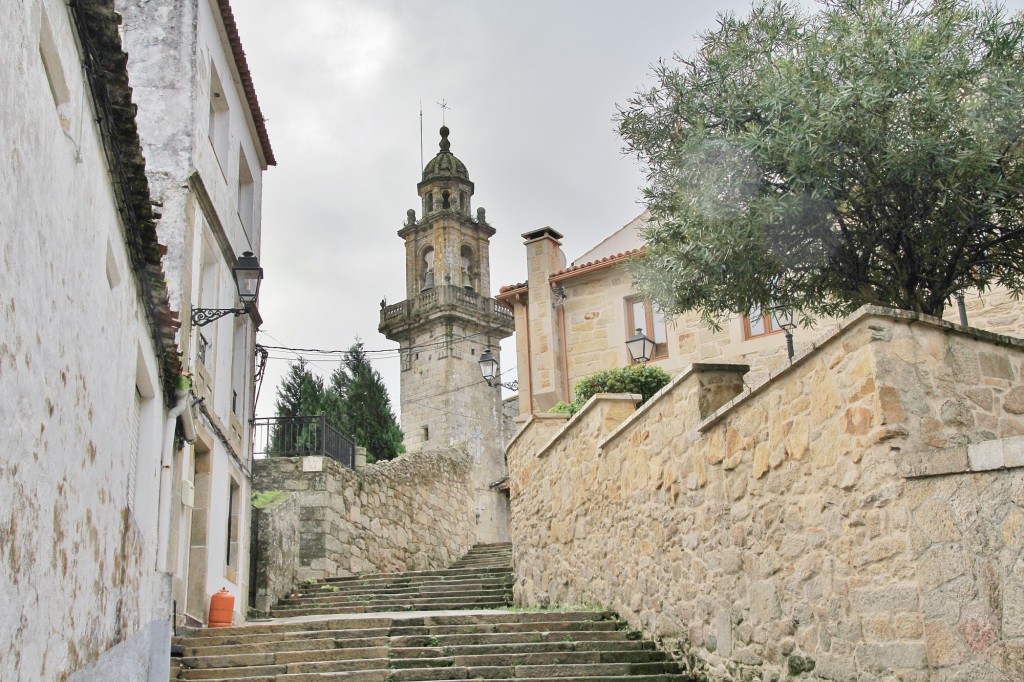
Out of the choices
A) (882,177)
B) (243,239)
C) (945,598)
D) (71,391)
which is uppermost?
(243,239)

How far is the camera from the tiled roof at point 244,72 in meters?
14.8

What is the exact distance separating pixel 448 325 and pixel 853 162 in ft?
98.3

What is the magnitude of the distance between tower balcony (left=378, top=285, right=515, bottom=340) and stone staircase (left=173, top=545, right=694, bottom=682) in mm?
26627

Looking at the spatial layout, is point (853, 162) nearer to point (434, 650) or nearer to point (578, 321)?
point (434, 650)

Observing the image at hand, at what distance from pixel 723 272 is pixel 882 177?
1.52m

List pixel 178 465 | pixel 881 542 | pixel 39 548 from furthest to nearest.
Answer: pixel 178 465
pixel 881 542
pixel 39 548

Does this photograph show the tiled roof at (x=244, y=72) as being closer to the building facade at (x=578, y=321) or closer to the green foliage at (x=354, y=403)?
the building facade at (x=578, y=321)

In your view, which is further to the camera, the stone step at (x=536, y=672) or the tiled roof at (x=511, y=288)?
the tiled roof at (x=511, y=288)

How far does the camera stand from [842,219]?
28.9 feet

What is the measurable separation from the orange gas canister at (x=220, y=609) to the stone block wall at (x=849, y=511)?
214 inches

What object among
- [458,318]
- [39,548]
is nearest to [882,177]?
[39,548]

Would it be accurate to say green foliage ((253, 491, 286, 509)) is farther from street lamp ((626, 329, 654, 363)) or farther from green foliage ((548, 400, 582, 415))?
street lamp ((626, 329, 654, 363))

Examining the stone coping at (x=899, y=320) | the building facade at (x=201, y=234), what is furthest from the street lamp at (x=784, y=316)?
the building facade at (x=201, y=234)

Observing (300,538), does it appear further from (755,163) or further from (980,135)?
(980,135)
